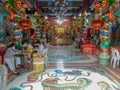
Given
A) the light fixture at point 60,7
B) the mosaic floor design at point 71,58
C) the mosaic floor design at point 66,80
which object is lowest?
the mosaic floor design at point 66,80

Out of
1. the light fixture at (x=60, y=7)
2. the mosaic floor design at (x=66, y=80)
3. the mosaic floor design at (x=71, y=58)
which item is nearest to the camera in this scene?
the mosaic floor design at (x=66, y=80)

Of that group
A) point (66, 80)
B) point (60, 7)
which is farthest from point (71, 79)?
point (60, 7)

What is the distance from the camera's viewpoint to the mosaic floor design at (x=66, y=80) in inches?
221

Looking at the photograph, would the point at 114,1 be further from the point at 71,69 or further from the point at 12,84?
the point at 12,84

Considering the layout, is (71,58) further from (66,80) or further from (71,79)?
(66,80)

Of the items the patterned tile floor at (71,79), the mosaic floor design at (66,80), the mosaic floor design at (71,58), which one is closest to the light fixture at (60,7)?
the mosaic floor design at (71,58)

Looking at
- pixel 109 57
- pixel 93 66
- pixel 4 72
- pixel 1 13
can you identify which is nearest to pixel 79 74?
pixel 93 66

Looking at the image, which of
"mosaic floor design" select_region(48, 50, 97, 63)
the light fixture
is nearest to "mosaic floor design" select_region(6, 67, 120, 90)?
"mosaic floor design" select_region(48, 50, 97, 63)

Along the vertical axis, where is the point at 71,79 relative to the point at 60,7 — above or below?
below

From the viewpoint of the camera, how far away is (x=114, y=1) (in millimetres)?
7785

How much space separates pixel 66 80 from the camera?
6270 millimetres

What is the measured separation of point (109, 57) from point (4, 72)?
5126 millimetres

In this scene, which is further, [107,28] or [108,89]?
[107,28]

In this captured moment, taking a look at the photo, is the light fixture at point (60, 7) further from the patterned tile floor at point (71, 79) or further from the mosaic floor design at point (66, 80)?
the mosaic floor design at point (66, 80)
